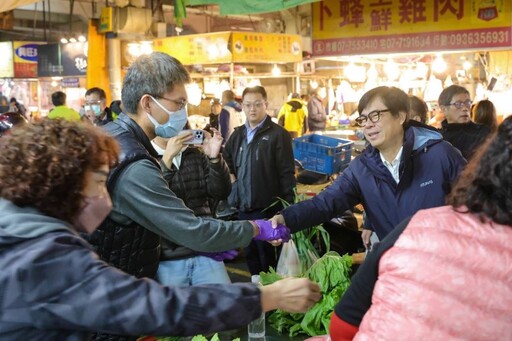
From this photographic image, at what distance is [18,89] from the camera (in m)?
21.0

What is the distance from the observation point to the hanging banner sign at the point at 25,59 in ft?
58.3

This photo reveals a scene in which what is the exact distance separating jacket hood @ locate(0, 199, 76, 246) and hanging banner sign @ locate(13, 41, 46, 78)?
17463 mm

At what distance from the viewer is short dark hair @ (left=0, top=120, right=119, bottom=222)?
1589 millimetres

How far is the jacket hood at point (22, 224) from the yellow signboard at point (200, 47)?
10533 mm

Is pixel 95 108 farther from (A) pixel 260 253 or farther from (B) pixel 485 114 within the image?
(B) pixel 485 114

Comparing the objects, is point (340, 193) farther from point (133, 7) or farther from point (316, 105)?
point (316, 105)

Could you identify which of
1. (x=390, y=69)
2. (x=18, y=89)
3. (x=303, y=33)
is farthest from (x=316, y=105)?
(x=18, y=89)

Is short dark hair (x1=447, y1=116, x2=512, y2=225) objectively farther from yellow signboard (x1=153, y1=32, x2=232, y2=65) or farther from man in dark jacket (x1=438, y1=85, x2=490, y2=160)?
yellow signboard (x1=153, y1=32, x2=232, y2=65)

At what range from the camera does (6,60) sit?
18.0 meters

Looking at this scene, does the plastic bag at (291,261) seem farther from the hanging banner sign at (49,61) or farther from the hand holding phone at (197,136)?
the hanging banner sign at (49,61)

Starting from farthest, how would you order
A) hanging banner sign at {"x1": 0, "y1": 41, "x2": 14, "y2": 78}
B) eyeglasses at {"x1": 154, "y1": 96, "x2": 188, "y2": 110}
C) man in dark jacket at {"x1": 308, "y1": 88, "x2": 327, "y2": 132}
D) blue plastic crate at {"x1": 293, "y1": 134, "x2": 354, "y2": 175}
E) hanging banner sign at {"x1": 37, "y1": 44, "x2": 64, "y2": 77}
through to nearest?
hanging banner sign at {"x1": 0, "y1": 41, "x2": 14, "y2": 78}, hanging banner sign at {"x1": 37, "y1": 44, "x2": 64, "y2": 77}, man in dark jacket at {"x1": 308, "y1": 88, "x2": 327, "y2": 132}, blue plastic crate at {"x1": 293, "y1": 134, "x2": 354, "y2": 175}, eyeglasses at {"x1": 154, "y1": 96, "x2": 188, "y2": 110}

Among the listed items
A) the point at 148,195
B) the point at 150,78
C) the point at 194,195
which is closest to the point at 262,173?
the point at 194,195

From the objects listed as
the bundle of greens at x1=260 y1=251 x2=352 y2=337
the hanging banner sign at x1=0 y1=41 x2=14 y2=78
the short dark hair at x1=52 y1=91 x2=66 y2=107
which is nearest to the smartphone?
the bundle of greens at x1=260 y1=251 x2=352 y2=337

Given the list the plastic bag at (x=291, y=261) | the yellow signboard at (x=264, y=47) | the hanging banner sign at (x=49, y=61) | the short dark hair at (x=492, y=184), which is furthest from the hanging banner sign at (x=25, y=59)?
the short dark hair at (x=492, y=184)
